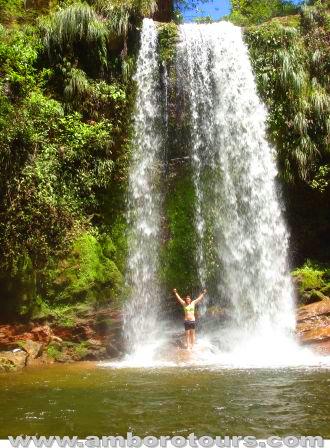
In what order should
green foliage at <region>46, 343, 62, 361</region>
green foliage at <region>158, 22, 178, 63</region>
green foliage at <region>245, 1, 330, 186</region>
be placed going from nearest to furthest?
green foliage at <region>46, 343, 62, 361</region>, green foliage at <region>245, 1, 330, 186</region>, green foliage at <region>158, 22, 178, 63</region>

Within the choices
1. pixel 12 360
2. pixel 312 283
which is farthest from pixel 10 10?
pixel 312 283

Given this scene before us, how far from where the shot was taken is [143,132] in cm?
1466

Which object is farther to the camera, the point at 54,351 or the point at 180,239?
the point at 180,239

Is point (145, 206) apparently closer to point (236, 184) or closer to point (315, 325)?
point (236, 184)

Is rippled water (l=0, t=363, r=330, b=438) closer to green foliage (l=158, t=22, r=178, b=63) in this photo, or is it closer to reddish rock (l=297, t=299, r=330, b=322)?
reddish rock (l=297, t=299, r=330, b=322)

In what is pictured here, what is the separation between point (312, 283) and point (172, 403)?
8.56 m

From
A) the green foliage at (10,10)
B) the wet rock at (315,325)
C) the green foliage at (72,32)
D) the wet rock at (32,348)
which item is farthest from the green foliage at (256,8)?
the wet rock at (32,348)

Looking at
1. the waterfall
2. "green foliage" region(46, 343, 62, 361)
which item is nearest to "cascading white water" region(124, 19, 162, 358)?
the waterfall

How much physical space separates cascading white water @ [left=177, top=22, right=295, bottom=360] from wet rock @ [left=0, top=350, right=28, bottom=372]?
485 centimetres

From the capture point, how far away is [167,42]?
15383 mm

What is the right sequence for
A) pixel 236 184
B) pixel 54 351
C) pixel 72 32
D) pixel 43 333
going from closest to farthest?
pixel 54 351 → pixel 43 333 → pixel 236 184 → pixel 72 32

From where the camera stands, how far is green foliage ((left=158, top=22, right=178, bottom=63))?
15.3m

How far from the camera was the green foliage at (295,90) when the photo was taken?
14367mm

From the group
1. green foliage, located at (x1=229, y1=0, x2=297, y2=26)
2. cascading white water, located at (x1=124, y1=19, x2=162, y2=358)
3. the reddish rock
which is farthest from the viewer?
green foliage, located at (x1=229, y1=0, x2=297, y2=26)
